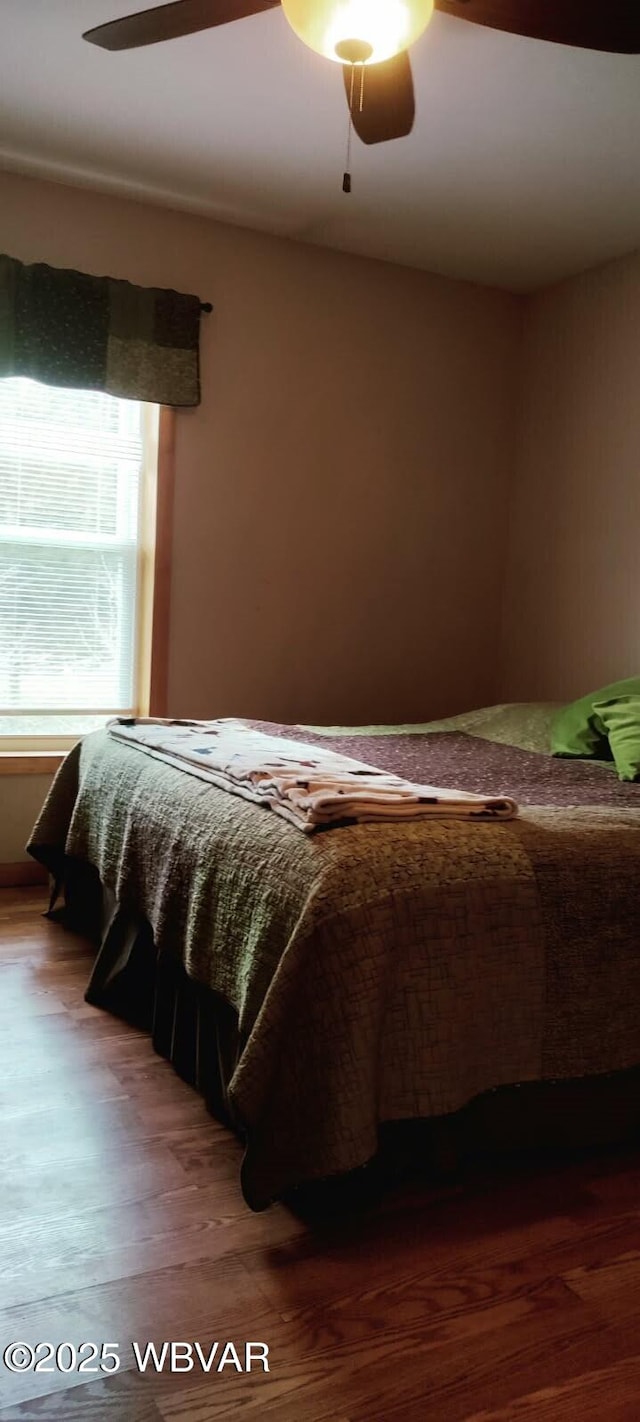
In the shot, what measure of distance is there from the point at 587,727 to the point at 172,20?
2192mm

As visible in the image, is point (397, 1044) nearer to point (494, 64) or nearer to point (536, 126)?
point (494, 64)

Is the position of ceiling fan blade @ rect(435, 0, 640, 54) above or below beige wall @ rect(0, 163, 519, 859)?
above

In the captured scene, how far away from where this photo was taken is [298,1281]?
1531mm

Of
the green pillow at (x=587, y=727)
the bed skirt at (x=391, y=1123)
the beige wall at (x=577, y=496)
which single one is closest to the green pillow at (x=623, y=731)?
the green pillow at (x=587, y=727)

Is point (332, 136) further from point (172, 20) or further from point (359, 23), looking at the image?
point (359, 23)

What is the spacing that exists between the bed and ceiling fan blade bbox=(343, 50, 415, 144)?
151cm

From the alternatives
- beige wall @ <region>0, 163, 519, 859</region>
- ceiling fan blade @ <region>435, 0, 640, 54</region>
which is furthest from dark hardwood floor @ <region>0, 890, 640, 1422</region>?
ceiling fan blade @ <region>435, 0, 640, 54</region>

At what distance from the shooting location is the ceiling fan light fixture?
67.4 inches

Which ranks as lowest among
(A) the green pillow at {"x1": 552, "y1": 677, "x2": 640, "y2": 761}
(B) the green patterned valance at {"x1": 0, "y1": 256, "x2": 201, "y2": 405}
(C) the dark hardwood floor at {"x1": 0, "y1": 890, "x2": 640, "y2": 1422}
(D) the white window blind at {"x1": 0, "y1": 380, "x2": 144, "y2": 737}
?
(C) the dark hardwood floor at {"x1": 0, "y1": 890, "x2": 640, "y2": 1422}

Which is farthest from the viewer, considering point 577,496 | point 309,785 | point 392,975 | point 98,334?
point 577,496

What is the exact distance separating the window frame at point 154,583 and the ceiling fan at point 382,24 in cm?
168

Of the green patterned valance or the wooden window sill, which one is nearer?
the green patterned valance

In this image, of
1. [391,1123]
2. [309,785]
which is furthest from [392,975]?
[309,785]

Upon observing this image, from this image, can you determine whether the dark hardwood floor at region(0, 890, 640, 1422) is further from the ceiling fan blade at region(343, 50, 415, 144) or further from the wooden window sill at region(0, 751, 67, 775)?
the ceiling fan blade at region(343, 50, 415, 144)
